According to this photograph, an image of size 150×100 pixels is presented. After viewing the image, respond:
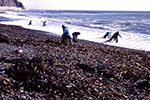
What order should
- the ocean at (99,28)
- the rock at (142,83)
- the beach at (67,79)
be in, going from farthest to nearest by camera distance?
1. the ocean at (99,28)
2. the rock at (142,83)
3. the beach at (67,79)

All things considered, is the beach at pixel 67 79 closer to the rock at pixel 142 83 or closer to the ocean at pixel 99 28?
the rock at pixel 142 83

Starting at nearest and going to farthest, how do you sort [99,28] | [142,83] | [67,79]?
[67,79] < [142,83] < [99,28]

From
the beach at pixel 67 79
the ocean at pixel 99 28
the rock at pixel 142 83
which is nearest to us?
the beach at pixel 67 79

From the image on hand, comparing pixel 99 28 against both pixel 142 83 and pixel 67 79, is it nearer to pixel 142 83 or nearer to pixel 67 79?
pixel 142 83

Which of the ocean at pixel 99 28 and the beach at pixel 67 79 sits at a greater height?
the beach at pixel 67 79

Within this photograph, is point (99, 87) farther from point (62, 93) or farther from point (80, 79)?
point (62, 93)

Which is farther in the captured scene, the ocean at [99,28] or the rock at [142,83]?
the ocean at [99,28]

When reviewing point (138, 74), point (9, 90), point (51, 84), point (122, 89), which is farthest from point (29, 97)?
point (138, 74)

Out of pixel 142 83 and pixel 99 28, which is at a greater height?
pixel 142 83

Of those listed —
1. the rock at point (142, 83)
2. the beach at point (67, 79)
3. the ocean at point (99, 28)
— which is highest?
the beach at point (67, 79)

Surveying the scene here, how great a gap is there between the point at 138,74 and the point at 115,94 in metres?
2.63

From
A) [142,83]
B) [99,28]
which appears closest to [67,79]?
[142,83]

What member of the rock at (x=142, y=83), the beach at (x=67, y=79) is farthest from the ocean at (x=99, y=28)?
the rock at (x=142, y=83)

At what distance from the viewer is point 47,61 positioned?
965 centimetres
